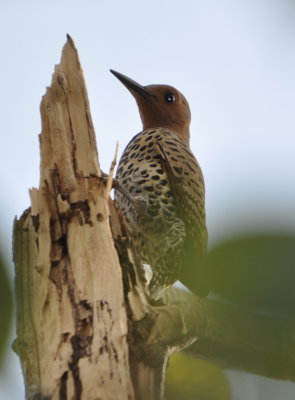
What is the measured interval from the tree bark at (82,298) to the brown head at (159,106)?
3.02 m

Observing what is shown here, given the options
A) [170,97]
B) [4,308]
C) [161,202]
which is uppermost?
[170,97]

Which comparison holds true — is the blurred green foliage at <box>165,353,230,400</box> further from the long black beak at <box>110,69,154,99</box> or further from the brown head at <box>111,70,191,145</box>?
the brown head at <box>111,70,191,145</box>

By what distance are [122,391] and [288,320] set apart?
1.19m

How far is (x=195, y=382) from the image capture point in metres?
1.47

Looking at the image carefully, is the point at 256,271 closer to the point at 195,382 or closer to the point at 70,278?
the point at 195,382

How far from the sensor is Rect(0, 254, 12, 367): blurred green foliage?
0.81 meters

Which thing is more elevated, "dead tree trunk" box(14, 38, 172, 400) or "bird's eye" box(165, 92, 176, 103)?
"bird's eye" box(165, 92, 176, 103)

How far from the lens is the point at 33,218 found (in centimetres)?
247

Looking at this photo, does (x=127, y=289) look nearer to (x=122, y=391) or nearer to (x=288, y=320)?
(x=122, y=391)

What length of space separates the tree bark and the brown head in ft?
9.89

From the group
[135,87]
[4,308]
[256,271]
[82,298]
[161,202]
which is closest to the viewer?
[256,271]

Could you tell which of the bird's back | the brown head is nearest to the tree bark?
the bird's back

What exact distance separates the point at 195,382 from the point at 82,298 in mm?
814

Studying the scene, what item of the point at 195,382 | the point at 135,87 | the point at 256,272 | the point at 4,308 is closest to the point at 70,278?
the point at 195,382
